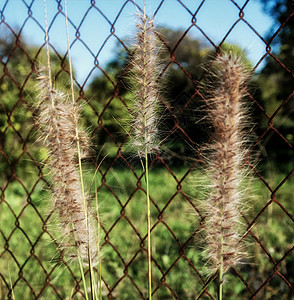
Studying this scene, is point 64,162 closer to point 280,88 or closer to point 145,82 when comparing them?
point 145,82

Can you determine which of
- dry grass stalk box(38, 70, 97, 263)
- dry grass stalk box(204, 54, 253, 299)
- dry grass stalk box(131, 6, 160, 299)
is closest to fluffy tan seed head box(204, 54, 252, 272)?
dry grass stalk box(204, 54, 253, 299)

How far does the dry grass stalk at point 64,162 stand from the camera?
97 cm

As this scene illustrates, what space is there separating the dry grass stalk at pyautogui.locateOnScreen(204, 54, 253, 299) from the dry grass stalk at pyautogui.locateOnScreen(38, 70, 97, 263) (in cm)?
32

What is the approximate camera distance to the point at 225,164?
0.86 m

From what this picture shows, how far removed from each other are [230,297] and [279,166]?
14.2 feet

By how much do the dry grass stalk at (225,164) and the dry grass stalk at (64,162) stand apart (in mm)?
325

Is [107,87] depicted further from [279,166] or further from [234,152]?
[279,166]

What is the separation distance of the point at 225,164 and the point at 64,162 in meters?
0.41

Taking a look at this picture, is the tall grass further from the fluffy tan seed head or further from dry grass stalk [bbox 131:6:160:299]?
the fluffy tan seed head

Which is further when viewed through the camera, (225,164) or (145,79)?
(145,79)

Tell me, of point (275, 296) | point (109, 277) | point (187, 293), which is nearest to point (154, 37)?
point (187, 293)

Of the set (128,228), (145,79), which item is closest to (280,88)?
(128,228)

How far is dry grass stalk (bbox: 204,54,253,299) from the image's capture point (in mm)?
803

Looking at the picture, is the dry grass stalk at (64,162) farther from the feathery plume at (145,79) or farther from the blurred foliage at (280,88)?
the blurred foliage at (280,88)
